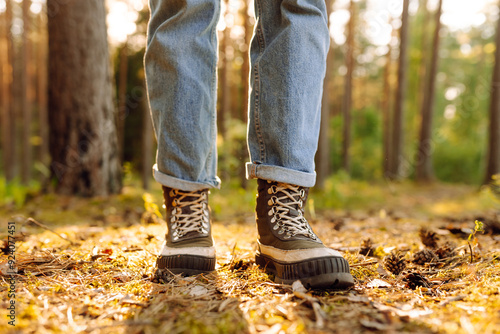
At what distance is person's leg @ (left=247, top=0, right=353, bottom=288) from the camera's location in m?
1.31

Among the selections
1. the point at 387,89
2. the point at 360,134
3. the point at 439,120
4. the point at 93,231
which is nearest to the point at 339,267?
the point at 93,231

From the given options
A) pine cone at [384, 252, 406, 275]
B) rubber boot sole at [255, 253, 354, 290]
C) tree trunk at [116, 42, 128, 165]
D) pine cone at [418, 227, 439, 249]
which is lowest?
pine cone at [418, 227, 439, 249]

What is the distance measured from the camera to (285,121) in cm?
131

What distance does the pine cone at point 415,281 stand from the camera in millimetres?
1213

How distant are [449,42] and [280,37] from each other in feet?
79.4

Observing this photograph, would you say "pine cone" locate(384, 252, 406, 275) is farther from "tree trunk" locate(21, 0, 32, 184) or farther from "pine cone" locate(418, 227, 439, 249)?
"tree trunk" locate(21, 0, 32, 184)

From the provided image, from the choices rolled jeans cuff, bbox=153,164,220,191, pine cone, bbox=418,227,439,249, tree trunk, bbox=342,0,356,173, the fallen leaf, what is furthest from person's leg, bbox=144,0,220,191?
tree trunk, bbox=342,0,356,173

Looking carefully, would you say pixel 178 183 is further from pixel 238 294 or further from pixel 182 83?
pixel 238 294

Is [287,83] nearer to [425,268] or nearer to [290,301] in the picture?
[290,301]

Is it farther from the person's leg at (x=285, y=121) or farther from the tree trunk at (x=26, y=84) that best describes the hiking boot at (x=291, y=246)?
the tree trunk at (x=26, y=84)

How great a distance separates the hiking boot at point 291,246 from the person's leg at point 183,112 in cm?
22

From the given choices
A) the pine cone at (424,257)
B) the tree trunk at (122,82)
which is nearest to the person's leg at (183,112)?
the pine cone at (424,257)

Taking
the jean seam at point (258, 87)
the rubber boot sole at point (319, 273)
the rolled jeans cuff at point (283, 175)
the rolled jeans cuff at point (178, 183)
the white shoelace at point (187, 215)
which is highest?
the jean seam at point (258, 87)

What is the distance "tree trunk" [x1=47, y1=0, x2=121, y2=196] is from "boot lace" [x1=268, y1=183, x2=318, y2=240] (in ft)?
10.7
